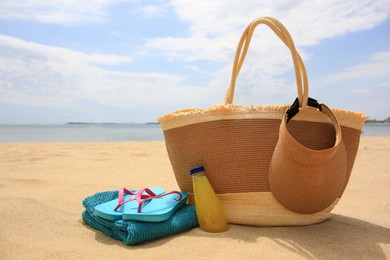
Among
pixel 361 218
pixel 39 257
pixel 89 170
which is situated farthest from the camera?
pixel 89 170

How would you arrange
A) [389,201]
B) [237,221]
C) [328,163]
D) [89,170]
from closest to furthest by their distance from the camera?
[328,163]
[237,221]
[389,201]
[89,170]

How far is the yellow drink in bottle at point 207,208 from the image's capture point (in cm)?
138

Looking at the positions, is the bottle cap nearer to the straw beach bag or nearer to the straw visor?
the straw beach bag

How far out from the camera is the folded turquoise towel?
1241mm

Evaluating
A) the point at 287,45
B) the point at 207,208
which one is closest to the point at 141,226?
the point at 207,208

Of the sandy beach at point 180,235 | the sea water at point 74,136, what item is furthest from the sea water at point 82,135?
the sandy beach at point 180,235

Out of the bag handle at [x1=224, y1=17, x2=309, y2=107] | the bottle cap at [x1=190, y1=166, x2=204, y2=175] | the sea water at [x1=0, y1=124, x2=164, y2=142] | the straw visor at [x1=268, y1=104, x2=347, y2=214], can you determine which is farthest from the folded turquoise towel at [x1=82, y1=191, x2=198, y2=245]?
the sea water at [x1=0, y1=124, x2=164, y2=142]

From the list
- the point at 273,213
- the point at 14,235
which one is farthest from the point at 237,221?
the point at 14,235

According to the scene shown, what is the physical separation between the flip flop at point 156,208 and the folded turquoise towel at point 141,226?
2cm

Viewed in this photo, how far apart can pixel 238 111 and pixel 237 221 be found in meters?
0.50

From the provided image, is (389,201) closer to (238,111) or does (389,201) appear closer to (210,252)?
(238,111)

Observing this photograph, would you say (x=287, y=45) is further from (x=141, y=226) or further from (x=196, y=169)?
(x=141, y=226)

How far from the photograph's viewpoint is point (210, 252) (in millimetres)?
1161

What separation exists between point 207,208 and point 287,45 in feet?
2.56
